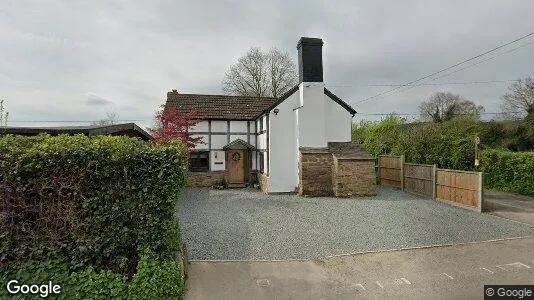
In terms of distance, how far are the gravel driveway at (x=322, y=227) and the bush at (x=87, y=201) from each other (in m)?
1.91

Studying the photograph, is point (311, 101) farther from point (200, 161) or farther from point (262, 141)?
point (200, 161)

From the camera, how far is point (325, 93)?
48.2 feet

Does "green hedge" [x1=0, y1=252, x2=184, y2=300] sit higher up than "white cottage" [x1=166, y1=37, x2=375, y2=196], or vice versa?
"white cottage" [x1=166, y1=37, x2=375, y2=196]

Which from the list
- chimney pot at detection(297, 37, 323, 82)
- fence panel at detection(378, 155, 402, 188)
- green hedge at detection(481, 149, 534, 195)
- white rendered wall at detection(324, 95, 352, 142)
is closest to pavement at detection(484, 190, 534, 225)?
green hedge at detection(481, 149, 534, 195)

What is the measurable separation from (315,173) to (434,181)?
195 inches

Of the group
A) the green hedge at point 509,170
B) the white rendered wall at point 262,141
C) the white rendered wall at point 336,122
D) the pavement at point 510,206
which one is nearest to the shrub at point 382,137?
the green hedge at point 509,170

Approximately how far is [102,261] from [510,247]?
833 centimetres

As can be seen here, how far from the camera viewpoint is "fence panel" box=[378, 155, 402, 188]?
49.5 feet

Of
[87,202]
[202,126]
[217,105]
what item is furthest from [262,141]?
[87,202]

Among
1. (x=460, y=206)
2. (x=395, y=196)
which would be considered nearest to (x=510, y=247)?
(x=460, y=206)

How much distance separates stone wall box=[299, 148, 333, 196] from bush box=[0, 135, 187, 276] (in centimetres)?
940

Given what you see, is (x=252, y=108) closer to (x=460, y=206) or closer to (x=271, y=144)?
(x=271, y=144)

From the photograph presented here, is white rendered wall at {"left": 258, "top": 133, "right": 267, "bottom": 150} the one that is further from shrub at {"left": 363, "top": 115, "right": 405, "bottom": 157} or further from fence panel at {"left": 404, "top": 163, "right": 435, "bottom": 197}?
shrub at {"left": 363, "top": 115, "right": 405, "bottom": 157}

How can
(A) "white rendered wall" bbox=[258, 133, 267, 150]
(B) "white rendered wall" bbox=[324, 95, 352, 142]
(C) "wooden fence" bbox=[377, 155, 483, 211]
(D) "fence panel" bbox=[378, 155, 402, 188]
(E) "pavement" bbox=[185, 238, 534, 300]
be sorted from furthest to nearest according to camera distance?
(A) "white rendered wall" bbox=[258, 133, 267, 150] < (D) "fence panel" bbox=[378, 155, 402, 188] < (B) "white rendered wall" bbox=[324, 95, 352, 142] < (C) "wooden fence" bbox=[377, 155, 483, 211] < (E) "pavement" bbox=[185, 238, 534, 300]
